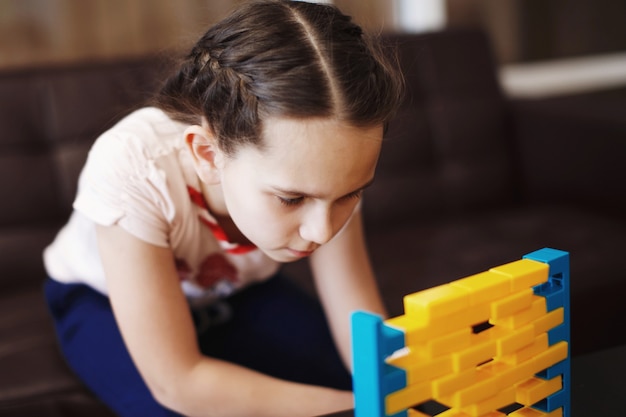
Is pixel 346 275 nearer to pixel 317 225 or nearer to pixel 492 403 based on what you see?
pixel 317 225

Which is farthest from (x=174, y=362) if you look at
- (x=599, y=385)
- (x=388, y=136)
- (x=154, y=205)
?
(x=388, y=136)

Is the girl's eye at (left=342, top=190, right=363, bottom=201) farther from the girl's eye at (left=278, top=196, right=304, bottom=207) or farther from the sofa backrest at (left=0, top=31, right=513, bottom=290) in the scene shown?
the sofa backrest at (left=0, top=31, right=513, bottom=290)

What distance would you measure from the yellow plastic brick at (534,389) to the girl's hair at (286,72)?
0.34 meters

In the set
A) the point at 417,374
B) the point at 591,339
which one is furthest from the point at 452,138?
the point at 417,374

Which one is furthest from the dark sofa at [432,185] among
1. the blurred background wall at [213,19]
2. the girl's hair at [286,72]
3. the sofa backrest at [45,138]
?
the girl's hair at [286,72]

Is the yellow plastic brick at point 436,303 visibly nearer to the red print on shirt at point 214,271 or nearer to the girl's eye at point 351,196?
the girl's eye at point 351,196

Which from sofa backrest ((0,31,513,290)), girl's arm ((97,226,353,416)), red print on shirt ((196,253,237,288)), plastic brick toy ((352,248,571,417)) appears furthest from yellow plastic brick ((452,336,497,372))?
sofa backrest ((0,31,513,290))

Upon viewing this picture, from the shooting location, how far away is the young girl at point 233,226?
0.88 m

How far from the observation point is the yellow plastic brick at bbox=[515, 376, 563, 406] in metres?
0.78

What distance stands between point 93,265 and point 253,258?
27 centimetres

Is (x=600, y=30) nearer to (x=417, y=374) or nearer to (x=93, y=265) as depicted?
(x=93, y=265)

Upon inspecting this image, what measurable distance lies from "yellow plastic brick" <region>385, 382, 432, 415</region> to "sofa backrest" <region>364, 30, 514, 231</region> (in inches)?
52.4

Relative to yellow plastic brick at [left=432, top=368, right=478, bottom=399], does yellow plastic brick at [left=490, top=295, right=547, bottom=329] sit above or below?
above

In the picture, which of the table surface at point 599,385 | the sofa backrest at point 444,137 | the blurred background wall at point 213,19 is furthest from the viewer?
the blurred background wall at point 213,19
